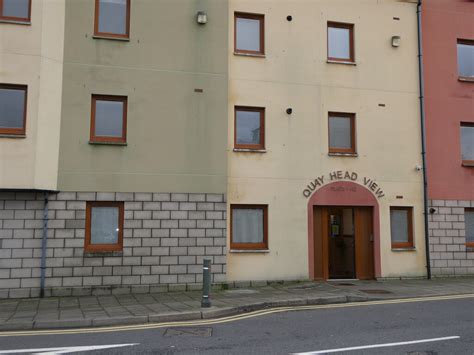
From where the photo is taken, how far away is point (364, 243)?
1465cm

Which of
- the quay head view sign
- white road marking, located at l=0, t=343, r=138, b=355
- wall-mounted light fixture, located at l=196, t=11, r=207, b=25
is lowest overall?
white road marking, located at l=0, t=343, r=138, b=355

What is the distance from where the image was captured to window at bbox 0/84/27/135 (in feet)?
39.0

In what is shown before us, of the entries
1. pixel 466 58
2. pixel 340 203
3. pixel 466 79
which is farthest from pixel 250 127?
pixel 466 58

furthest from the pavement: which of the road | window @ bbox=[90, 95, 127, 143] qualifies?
window @ bbox=[90, 95, 127, 143]

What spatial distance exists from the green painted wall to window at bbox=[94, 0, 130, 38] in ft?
0.79

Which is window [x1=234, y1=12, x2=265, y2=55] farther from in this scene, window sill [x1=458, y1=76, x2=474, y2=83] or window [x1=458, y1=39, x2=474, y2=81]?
window [x1=458, y1=39, x2=474, y2=81]

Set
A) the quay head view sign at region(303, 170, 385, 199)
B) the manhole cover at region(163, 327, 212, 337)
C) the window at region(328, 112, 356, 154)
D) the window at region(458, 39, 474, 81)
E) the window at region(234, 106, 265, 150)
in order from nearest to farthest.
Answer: the manhole cover at region(163, 327, 212, 337) < the window at region(234, 106, 265, 150) < the quay head view sign at region(303, 170, 385, 199) < the window at region(328, 112, 356, 154) < the window at region(458, 39, 474, 81)

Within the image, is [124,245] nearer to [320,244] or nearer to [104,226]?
[104,226]

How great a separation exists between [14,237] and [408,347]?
950cm

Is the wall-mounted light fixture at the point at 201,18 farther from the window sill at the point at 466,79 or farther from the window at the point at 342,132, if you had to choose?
the window sill at the point at 466,79

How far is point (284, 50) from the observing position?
14367 millimetres

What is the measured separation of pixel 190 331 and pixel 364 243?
823 cm

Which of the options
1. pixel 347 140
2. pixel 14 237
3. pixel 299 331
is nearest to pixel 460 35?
pixel 347 140

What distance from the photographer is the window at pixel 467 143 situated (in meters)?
15.8
